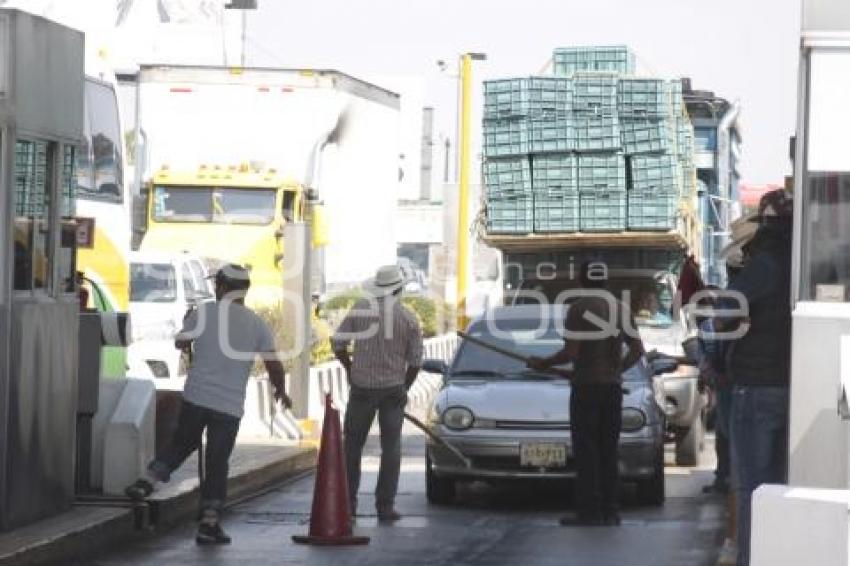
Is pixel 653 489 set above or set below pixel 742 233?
below

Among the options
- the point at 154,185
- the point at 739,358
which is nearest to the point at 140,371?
the point at 154,185

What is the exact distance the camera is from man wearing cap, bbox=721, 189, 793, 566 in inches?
436

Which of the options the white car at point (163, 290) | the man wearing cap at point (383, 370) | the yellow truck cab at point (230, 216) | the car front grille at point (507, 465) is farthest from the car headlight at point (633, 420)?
the yellow truck cab at point (230, 216)

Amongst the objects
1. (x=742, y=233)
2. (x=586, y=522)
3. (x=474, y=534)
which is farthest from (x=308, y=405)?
(x=742, y=233)

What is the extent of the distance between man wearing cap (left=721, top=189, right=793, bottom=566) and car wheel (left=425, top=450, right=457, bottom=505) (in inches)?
221

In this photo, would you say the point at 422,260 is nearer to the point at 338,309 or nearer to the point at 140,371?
the point at 338,309

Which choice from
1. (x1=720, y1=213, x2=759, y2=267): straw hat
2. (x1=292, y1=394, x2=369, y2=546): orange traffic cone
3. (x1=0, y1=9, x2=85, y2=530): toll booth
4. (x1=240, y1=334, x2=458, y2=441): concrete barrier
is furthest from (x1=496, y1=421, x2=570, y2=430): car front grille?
(x1=720, y1=213, x2=759, y2=267): straw hat

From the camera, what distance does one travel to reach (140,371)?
941 inches

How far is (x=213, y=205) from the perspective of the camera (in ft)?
108

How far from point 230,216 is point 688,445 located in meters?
13.2

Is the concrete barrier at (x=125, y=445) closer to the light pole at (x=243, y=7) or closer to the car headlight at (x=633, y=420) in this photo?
the car headlight at (x=633, y=420)

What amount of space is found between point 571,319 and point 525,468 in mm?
1444

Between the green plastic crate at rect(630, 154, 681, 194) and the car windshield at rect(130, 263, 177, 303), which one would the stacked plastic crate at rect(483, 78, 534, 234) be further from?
the car windshield at rect(130, 263, 177, 303)

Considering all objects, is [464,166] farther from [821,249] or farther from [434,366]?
[821,249]
